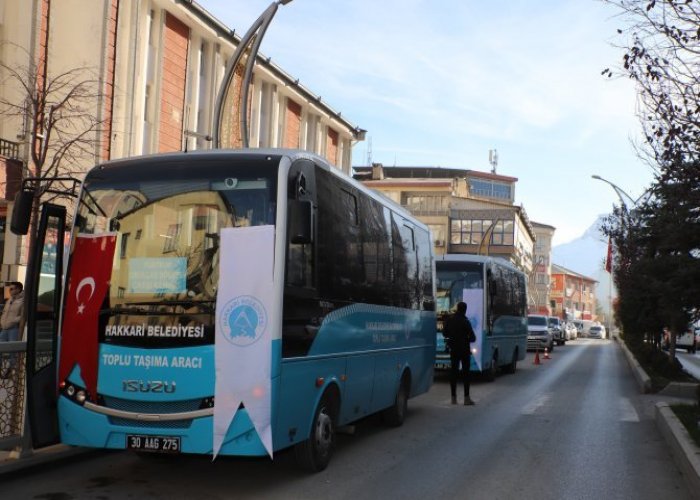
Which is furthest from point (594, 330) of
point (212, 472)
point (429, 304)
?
point (212, 472)

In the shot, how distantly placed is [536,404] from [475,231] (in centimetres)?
6424

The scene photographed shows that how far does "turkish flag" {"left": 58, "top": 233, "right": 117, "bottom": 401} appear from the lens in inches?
277

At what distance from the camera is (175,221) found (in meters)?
7.08

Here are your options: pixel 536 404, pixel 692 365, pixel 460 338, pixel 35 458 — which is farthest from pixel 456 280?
pixel 692 365

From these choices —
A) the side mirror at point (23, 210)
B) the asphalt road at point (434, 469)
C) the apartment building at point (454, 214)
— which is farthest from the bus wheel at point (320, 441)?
the apartment building at point (454, 214)

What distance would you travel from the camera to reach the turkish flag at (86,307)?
7.04m

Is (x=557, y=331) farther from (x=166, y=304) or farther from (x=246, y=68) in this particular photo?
(x=166, y=304)

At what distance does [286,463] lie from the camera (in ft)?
27.8

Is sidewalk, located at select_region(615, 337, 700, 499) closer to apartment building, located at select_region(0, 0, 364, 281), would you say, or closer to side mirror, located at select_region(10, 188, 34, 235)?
side mirror, located at select_region(10, 188, 34, 235)

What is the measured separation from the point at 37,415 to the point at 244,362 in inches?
78.5

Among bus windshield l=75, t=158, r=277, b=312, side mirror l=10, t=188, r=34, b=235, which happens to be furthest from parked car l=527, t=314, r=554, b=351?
side mirror l=10, t=188, r=34, b=235

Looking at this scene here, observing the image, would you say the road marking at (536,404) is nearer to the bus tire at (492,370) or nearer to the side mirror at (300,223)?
the bus tire at (492,370)

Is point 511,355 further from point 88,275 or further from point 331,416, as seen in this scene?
point 88,275

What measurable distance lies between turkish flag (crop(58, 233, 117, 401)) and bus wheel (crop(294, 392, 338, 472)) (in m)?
2.10
